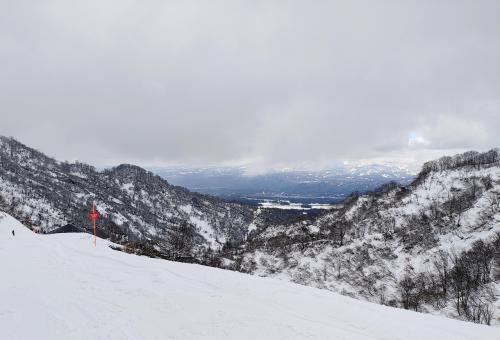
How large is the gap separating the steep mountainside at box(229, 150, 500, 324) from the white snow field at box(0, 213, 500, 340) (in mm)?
73952

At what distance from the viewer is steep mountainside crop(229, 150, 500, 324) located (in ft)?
322

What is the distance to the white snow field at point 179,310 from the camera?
10789mm

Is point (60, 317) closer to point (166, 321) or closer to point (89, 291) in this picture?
point (89, 291)

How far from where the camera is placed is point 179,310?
12625mm

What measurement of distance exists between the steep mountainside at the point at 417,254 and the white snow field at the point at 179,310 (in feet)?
243

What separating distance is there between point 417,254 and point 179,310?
5785 inches

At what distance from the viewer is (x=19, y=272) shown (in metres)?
17.0

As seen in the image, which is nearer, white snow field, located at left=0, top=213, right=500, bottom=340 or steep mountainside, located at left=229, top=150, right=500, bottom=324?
white snow field, located at left=0, top=213, right=500, bottom=340

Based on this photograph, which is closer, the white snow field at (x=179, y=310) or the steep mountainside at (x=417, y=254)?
the white snow field at (x=179, y=310)

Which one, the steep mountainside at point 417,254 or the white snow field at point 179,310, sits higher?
the white snow field at point 179,310

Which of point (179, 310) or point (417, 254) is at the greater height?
point (179, 310)

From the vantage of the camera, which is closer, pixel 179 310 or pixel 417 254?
pixel 179 310

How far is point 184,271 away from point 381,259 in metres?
138

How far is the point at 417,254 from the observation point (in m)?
136
